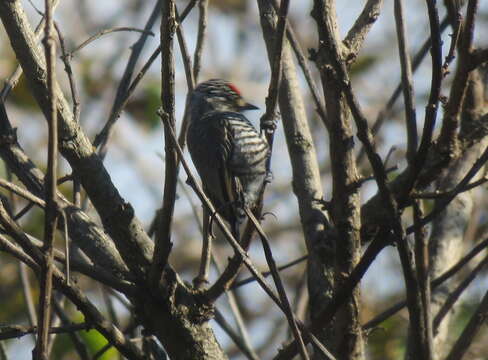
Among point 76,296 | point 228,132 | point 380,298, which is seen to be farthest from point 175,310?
point 380,298

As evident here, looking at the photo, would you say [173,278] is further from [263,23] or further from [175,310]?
[263,23]

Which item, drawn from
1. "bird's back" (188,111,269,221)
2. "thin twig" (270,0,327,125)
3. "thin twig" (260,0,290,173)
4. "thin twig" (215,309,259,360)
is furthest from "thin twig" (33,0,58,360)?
"bird's back" (188,111,269,221)

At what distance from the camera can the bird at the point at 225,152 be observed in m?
4.13

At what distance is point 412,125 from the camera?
282 cm

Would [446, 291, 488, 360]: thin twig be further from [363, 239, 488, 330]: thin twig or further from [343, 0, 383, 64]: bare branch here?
[343, 0, 383, 64]: bare branch

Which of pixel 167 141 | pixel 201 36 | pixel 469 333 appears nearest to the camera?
pixel 167 141

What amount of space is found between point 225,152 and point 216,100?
0.54 meters

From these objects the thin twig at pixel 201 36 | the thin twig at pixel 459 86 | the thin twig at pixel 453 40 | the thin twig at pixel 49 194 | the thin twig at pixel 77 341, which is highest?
the thin twig at pixel 201 36

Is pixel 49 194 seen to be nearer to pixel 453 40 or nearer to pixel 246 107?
pixel 453 40

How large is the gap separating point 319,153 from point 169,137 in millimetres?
6345


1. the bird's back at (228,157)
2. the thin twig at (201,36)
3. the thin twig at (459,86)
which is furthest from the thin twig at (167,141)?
the bird's back at (228,157)

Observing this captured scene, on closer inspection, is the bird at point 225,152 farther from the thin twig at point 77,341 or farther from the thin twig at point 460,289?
the thin twig at point 460,289

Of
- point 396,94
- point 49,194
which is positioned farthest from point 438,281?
point 49,194

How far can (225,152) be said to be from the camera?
443cm
